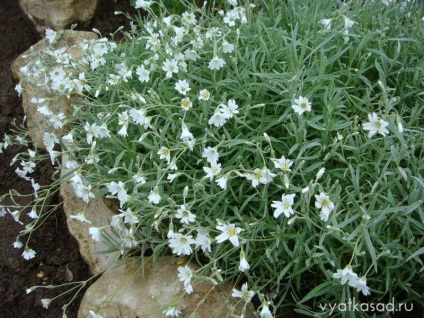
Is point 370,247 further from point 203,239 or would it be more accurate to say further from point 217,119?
point 217,119

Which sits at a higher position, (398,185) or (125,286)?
(398,185)

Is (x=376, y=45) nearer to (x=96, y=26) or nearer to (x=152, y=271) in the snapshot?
(x=152, y=271)

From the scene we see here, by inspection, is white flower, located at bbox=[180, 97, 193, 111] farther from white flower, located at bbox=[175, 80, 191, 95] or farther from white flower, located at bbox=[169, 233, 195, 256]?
white flower, located at bbox=[169, 233, 195, 256]

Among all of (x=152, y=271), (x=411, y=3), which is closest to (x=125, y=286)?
(x=152, y=271)

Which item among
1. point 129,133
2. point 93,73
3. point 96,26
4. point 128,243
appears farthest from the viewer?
point 96,26

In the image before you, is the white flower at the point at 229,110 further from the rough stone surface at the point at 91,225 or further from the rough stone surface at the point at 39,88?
the rough stone surface at the point at 39,88

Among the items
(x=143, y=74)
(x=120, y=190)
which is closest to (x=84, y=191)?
(x=120, y=190)

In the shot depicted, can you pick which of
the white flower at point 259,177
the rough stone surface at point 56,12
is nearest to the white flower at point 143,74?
the white flower at point 259,177
